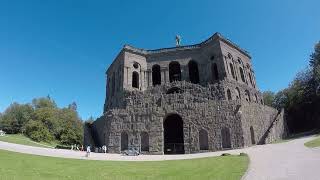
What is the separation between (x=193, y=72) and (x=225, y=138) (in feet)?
66.0

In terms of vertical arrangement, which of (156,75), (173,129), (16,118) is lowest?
(173,129)

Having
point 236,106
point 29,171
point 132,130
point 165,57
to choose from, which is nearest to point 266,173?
point 29,171

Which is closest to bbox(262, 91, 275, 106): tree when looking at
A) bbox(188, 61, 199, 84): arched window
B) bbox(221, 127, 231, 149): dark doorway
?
bbox(188, 61, 199, 84): arched window

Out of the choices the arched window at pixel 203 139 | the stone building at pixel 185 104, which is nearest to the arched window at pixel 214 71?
the stone building at pixel 185 104

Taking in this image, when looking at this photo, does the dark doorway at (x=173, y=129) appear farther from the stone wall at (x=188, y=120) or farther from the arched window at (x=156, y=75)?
the arched window at (x=156, y=75)

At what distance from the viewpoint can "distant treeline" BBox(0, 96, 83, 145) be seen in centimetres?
6339

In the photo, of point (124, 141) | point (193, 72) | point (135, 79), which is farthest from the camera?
point (193, 72)

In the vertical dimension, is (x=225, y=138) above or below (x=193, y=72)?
below

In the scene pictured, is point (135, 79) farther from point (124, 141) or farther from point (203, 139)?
point (203, 139)

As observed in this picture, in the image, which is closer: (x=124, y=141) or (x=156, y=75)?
(x=124, y=141)

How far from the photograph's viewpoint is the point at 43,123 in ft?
222

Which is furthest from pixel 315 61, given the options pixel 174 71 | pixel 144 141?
pixel 144 141

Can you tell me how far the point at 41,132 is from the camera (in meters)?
63.2

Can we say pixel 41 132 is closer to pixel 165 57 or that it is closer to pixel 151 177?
pixel 165 57
